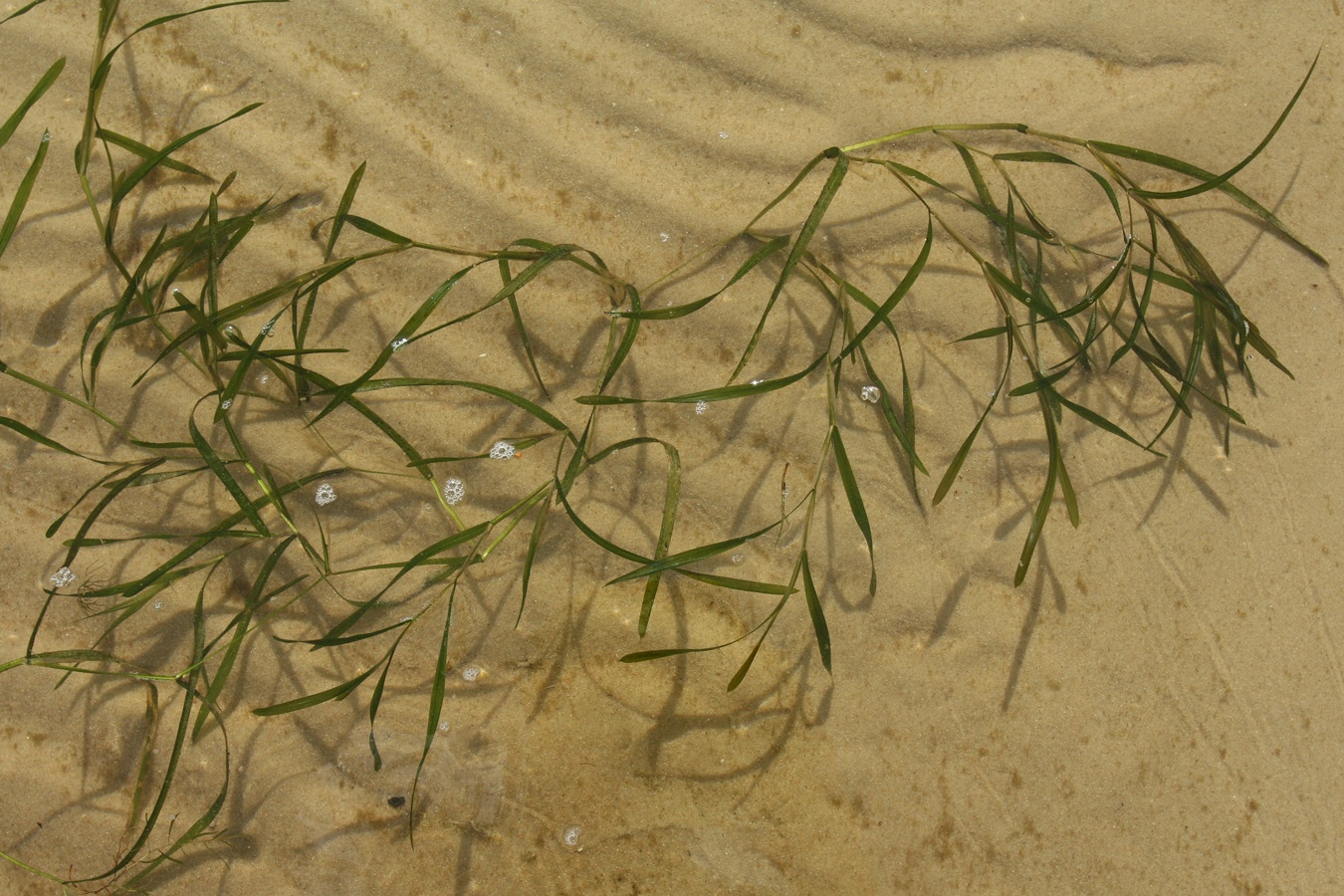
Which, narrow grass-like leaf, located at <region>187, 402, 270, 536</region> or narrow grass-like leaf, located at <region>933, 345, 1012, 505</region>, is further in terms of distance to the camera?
narrow grass-like leaf, located at <region>933, 345, 1012, 505</region>

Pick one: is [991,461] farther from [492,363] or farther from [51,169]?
[51,169]

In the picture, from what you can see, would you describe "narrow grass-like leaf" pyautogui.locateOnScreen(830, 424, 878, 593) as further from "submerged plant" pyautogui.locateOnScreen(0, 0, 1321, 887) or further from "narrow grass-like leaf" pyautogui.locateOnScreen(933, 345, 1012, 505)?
"narrow grass-like leaf" pyautogui.locateOnScreen(933, 345, 1012, 505)

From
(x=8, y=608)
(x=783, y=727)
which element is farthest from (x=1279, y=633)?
(x=8, y=608)

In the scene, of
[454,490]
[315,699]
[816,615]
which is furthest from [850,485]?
[315,699]

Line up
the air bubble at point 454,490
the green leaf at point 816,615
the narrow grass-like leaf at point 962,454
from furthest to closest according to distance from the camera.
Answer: the air bubble at point 454,490
the narrow grass-like leaf at point 962,454
the green leaf at point 816,615

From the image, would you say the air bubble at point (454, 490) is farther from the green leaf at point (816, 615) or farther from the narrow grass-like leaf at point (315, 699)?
the green leaf at point (816, 615)

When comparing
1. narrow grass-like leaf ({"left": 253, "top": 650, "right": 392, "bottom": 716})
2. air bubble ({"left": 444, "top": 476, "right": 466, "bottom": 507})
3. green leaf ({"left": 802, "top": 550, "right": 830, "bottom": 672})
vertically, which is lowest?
narrow grass-like leaf ({"left": 253, "top": 650, "right": 392, "bottom": 716})

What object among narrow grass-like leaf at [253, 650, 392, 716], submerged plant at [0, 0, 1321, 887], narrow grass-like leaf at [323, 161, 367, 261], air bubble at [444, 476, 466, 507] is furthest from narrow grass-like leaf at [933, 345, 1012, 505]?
narrow grass-like leaf at [323, 161, 367, 261]

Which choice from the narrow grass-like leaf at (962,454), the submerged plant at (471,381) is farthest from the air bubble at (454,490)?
the narrow grass-like leaf at (962,454)
